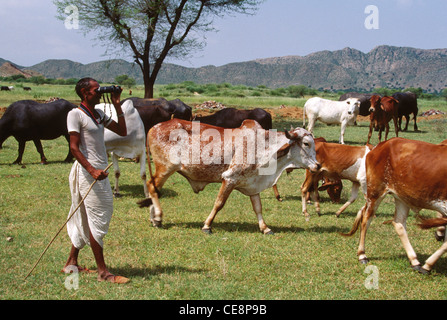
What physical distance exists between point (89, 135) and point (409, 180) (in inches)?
162

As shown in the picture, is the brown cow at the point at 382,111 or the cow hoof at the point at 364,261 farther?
the brown cow at the point at 382,111

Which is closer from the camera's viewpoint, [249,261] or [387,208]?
[249,261]

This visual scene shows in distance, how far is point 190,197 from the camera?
34.2 feet

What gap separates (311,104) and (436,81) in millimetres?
184776

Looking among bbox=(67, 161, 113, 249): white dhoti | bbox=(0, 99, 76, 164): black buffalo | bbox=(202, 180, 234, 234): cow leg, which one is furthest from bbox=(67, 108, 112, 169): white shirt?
bbox=(0, 99, 76, 164): black buffalo

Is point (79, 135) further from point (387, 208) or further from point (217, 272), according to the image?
point (387, 208)

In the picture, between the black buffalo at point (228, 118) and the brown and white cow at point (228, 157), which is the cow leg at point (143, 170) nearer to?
the brown and white cow at point (228, 157)

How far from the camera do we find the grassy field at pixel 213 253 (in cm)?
534

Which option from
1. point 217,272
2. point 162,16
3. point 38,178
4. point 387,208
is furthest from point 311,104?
point 217,272

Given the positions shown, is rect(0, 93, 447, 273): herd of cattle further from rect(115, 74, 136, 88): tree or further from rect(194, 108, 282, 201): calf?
rect(115, 74, 136, 88): tree

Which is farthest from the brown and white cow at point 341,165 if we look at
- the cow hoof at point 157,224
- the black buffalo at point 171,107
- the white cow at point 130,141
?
the black buffalo at point 171,107

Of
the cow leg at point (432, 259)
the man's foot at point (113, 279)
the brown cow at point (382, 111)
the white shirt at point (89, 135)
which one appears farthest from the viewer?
the brown cow at point (382, 111)

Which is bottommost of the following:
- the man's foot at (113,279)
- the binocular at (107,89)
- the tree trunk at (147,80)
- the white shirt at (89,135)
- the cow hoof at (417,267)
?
the cow hoof at (417,267)

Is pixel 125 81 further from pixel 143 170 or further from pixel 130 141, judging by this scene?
pixel 143 170
